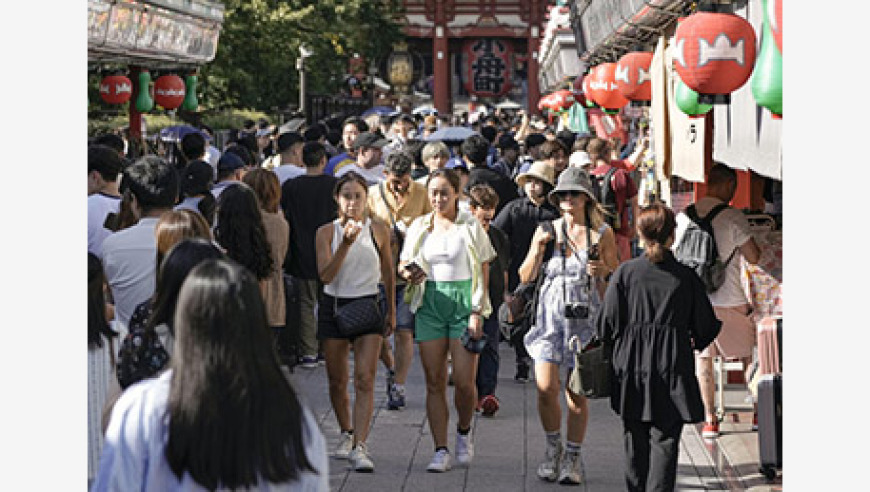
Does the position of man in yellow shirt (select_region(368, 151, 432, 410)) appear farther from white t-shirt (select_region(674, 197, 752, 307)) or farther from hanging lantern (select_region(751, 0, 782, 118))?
hanging lantern (select_region(751, 0, 782, 118))

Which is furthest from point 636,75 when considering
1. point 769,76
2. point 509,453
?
point 769,76

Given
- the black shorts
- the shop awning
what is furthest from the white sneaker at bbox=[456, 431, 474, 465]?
the shop awning

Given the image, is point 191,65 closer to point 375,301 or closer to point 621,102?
point 621,102

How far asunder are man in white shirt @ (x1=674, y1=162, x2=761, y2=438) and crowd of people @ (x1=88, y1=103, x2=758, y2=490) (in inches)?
0.5

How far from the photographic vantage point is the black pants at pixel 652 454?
21.4 ft

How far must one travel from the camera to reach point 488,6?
58094 mm

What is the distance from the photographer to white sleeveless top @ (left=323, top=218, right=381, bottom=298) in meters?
7.89

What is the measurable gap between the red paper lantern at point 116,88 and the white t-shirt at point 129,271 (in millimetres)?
13668

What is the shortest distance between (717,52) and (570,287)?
5.03ft

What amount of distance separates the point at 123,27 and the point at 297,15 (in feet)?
42.9

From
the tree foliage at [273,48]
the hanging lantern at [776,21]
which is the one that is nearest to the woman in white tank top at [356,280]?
the hanging lantern at [776,21]

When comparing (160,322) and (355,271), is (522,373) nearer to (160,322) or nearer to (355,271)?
(355,271)

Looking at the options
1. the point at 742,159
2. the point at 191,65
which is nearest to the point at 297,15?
the point at 191,65

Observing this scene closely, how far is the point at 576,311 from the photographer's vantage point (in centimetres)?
754
